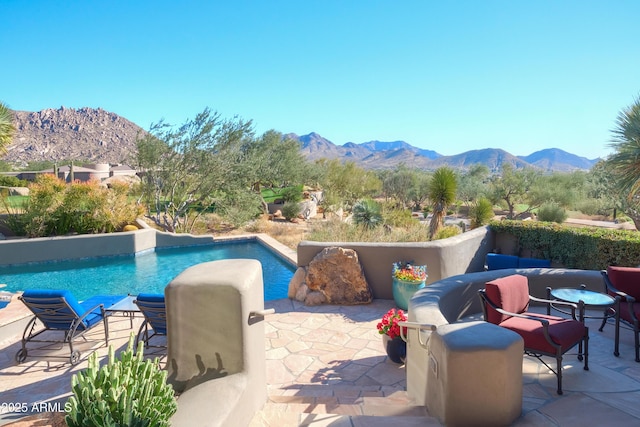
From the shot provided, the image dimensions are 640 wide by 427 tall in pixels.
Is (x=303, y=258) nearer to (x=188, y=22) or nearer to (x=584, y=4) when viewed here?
(x=584, y=4)

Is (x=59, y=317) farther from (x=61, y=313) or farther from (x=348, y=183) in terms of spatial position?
(x=348, y=183)

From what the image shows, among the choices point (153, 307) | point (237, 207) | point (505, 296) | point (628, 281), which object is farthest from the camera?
point (237, 207)

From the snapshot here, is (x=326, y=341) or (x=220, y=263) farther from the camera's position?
(x=326, y=341)

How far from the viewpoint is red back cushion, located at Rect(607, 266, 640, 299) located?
14.4 ft

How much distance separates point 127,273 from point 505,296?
1080cm

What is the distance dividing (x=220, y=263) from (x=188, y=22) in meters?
15.4

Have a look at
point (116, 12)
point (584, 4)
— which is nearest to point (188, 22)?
point (116, 12)

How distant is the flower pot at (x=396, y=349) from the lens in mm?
4418

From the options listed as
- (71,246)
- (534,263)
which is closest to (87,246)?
(71,246)

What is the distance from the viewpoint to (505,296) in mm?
3889

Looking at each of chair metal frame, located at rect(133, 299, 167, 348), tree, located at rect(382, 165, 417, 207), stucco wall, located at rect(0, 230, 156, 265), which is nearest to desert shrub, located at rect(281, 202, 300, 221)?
stucco wall, located at rect(0, 230, 156, 265)

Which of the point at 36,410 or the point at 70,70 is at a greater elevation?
the point at 70,70

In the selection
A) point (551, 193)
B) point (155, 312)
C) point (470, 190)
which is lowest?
point (155, 312)

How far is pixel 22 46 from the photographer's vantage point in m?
29.4
